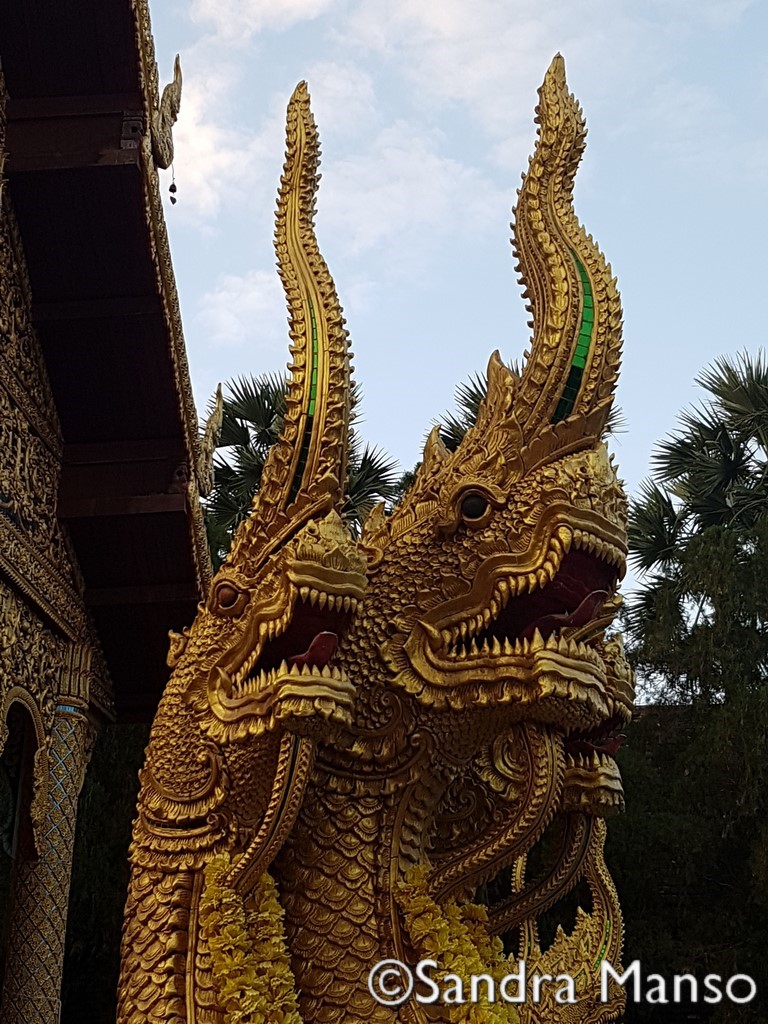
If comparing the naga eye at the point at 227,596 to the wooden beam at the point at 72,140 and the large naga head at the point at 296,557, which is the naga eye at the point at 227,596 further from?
the wooden beam at the point at 72,140

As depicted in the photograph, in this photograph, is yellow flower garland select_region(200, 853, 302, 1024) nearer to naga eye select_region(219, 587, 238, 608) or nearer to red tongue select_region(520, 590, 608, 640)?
naga eye select_region(219, 587, 238, 608)

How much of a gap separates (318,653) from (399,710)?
55 cm

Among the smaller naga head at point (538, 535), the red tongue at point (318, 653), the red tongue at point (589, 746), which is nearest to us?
the red tongue at point (318, 653)

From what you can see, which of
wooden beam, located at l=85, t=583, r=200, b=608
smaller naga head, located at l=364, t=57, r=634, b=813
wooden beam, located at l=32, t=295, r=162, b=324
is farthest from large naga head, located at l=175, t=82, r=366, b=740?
A: wooden beam, located at l=85, t=583, r=200, b=608

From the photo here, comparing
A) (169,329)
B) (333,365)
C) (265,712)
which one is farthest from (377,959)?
(169,329)

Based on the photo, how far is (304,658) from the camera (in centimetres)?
379

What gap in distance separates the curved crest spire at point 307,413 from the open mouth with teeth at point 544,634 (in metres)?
0.66

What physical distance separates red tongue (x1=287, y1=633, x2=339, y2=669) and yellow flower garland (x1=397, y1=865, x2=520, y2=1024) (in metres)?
0.93

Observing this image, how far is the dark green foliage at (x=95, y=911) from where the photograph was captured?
9.18 meters

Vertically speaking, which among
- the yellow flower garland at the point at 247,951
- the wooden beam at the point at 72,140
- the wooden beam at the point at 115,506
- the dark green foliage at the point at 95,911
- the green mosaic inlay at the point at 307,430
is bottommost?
the yellow flower garland at the point at 247,951

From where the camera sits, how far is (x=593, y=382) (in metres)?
4.32

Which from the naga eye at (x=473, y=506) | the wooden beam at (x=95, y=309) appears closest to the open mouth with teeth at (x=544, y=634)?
the naga eye at (x=473, y=506)

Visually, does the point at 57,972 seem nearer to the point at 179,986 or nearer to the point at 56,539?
the point at 179,986

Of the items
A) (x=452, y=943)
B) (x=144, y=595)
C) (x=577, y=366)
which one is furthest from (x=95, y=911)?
(x=577, y=366)
